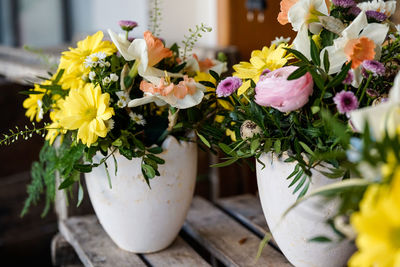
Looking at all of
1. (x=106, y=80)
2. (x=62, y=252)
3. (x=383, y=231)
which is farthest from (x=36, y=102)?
(x=383, y=231)

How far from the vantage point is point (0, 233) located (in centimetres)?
176

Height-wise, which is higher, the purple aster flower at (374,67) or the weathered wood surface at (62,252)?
the purple aster flower at (374,67)

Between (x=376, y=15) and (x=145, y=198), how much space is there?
0.48 m

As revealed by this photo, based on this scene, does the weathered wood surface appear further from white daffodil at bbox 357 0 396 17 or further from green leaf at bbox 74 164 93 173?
white daffodil at bbox 357 0 396 17

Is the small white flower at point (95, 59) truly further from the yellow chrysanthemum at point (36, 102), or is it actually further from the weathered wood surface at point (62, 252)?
the weathered wood surface at point (62, 252)

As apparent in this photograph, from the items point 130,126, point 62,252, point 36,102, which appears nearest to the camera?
point 130,126

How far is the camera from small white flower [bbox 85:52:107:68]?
785 millimetres

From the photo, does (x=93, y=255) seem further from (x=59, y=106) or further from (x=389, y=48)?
(x=389, y=48)

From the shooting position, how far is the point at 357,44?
24.7 inches

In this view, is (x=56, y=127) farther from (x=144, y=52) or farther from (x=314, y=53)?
(x=314, y=53)

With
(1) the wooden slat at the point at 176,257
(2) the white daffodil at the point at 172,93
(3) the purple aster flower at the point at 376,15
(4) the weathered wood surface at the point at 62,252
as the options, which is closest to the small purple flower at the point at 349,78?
(3) the purple aster flower at the point at 376,15

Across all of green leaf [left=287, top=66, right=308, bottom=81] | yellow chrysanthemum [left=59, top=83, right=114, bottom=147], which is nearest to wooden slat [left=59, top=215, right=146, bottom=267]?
yellow chrysanthemum [left=59, top=83, right=114, bottom=147]

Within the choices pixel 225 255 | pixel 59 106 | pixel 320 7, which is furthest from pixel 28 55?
pixel 320 7

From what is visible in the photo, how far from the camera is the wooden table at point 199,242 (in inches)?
35.3
